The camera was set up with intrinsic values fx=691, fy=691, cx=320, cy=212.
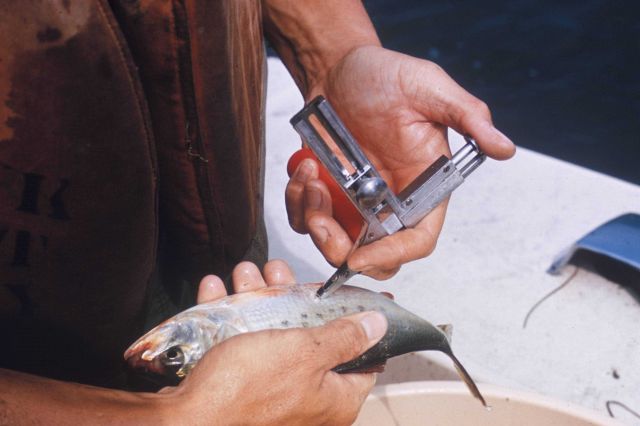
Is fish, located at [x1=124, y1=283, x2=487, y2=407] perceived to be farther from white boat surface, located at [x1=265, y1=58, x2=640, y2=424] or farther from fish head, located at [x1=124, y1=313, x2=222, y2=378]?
white boat surface, located at [x1=265, y1=58, x2=640, y2=424]

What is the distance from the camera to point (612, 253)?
2143mm

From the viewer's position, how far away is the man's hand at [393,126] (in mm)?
1619

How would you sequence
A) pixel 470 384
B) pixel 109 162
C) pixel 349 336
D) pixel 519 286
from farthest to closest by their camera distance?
pixel 519 286, pixel 470 384, pixel 349 336, pixel 109 162

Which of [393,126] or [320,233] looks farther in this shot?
[393,126]

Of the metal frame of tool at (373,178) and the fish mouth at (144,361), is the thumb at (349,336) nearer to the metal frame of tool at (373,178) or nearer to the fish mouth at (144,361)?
the metal frame of tool at (373,178)

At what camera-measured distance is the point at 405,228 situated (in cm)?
154

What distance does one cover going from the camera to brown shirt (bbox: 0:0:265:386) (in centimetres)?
108

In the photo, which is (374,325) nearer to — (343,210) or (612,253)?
(343,210)

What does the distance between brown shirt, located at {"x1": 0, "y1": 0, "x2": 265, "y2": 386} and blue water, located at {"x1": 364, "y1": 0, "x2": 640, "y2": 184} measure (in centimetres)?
396

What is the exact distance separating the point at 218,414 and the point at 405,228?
618mm

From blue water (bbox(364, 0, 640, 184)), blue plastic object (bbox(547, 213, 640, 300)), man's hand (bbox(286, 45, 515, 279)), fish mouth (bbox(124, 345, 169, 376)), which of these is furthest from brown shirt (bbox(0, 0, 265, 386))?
blue water (bbox(364, 0, 640, 184))

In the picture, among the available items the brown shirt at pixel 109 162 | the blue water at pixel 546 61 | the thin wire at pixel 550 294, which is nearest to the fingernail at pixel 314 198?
the brown shirt at pixel 109 162

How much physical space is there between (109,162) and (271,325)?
1.62ft

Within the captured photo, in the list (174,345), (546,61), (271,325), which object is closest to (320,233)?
(271,325)
